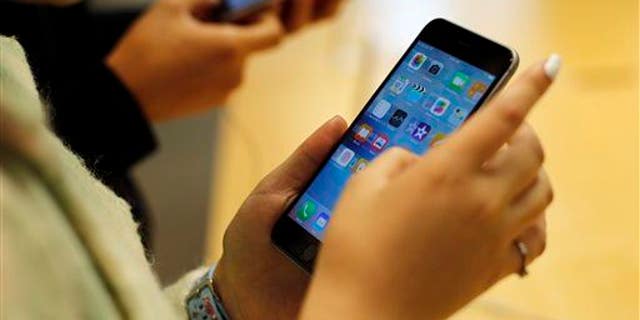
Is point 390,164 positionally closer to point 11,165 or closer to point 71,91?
point 11,165

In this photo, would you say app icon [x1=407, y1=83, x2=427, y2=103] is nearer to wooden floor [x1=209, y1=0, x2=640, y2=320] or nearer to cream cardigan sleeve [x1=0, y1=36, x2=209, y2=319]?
wooden floor [x1=209, y1=0, x2=640, y2=320]

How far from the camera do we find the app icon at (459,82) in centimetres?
46

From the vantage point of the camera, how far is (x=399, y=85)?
495 mm

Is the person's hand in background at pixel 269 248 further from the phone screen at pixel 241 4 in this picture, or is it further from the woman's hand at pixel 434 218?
the phone screen at pixel 241 4

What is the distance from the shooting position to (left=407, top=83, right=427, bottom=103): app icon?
0.48 metres

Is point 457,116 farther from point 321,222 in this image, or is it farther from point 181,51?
point 181,51

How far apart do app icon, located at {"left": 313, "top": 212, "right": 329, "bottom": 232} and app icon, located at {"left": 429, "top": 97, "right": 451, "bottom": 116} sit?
0.08 metres

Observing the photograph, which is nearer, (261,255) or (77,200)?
(77,200)

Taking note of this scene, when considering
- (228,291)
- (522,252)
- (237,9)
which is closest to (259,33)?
(237,9)

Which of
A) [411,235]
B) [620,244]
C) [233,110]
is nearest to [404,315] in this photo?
[411,235]

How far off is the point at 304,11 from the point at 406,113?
504 mm

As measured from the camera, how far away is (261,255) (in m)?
0.52

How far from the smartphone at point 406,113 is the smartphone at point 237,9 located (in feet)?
1.44

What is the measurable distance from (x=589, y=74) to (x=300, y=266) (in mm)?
536
